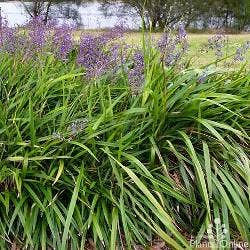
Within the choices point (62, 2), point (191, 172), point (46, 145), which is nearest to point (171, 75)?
point (191, 172)

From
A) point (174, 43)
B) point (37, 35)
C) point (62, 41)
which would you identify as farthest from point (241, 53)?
point (37, 35)

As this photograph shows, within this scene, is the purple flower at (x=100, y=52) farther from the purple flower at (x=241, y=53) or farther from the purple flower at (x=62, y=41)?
the purple flower at (x=241, y=53)

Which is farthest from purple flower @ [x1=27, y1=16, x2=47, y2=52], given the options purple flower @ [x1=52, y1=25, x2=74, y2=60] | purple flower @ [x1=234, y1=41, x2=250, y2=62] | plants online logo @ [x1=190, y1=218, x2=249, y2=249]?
plants online logo @ [x1=190, y1=218, x2=249, y2=249]

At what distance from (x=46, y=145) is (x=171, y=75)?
1.12 metres

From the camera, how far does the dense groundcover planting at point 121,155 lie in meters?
2.84

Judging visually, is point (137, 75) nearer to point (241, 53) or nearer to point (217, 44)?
point (217, 44)

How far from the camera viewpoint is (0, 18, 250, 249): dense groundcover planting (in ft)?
9.31

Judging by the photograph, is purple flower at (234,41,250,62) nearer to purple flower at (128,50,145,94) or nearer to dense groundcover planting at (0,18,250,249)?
dense groundcover planting at (0,18,250,249)

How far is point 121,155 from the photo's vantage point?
10.0 ft

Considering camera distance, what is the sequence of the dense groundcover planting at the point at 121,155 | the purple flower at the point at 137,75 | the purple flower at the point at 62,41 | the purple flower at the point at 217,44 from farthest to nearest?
the purple flower at the point at 62,41, the purple flower at the point at 217,44, the purple flower at the point at 137,75, the dense groundcover planting at the point at 121,155

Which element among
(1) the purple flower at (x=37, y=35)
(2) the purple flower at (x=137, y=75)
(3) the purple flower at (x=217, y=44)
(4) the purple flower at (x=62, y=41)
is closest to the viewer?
(2) the purple flower at (x=137, y=75)

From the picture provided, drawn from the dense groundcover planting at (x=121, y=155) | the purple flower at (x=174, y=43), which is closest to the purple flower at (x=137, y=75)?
the dense groundcover planting at (x=121, y=155)

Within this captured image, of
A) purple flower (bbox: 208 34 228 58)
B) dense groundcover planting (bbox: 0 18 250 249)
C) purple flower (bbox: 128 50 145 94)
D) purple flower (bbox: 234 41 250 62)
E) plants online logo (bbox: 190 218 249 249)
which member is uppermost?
purple flower (bbox: 208 34 228 58)

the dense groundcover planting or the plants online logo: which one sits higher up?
the dense groundcover planting
